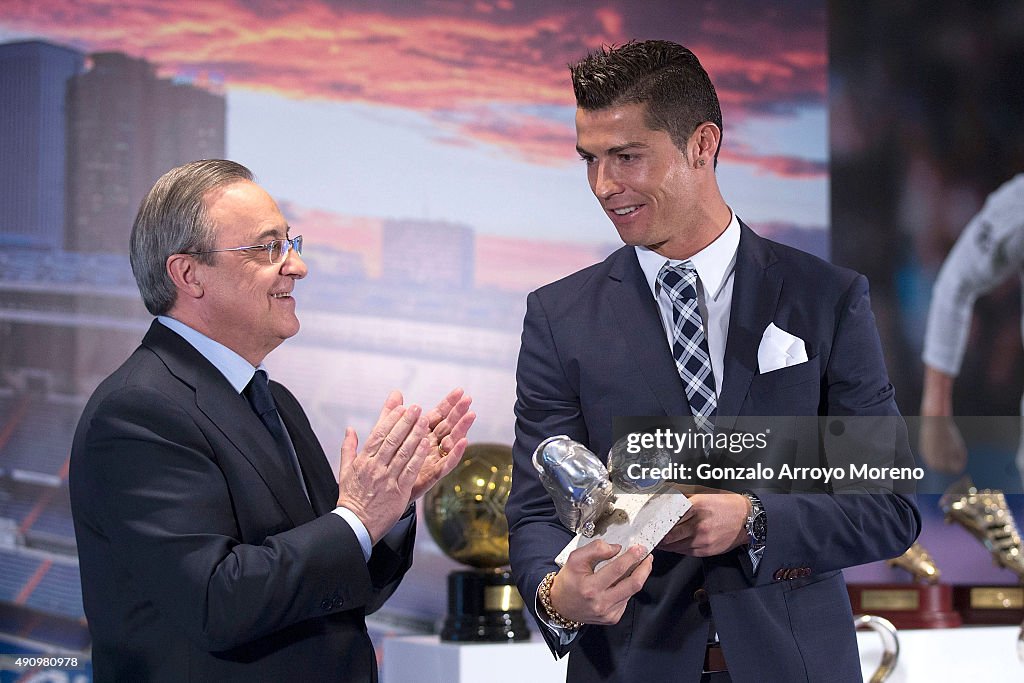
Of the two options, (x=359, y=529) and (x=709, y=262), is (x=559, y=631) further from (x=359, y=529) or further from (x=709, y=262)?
(x=709, y=262)

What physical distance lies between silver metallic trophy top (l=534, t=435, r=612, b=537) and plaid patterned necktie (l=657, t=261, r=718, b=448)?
303 millimetres

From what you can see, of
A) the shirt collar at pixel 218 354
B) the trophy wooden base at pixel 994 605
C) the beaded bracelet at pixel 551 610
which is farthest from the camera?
the trophy wooden base at pixel 994 605

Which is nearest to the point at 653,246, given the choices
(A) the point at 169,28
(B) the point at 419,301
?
(B) the point at 419,301

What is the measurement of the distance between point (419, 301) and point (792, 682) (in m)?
2.45

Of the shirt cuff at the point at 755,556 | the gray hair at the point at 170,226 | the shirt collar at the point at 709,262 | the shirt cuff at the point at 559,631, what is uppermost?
the gray hair at the point at 170,226

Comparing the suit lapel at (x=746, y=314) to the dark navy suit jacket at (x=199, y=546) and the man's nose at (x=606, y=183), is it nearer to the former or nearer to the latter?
the man's nose at (x=606, y=183)

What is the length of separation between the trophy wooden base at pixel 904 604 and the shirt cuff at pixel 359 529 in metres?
2.13

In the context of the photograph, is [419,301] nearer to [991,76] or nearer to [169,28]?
[169,28]

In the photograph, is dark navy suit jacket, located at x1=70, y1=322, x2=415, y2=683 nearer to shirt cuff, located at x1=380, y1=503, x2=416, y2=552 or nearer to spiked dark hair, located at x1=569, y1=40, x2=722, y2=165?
shirt cuff, located at x1=380, y1=503, x2=416, y2=552

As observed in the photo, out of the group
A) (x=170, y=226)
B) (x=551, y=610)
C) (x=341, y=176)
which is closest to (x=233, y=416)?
(x=170, y=226)

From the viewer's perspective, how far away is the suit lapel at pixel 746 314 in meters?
1.91

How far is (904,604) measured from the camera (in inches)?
147

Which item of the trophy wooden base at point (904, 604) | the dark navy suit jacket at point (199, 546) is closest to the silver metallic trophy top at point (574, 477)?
the dark navy suit jacket at point (199, 546)

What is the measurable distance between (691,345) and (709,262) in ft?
0.56
